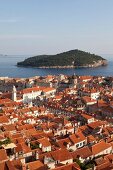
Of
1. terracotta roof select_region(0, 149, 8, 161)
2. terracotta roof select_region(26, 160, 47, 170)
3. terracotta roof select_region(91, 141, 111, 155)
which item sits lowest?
terracotta roof select_region(91, 141, 111, 155)

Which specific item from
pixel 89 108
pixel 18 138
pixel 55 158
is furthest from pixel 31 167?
pixel 89 108

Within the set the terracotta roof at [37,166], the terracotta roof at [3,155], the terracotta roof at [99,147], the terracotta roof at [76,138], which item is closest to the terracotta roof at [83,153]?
the terracotta roof at [99,147]

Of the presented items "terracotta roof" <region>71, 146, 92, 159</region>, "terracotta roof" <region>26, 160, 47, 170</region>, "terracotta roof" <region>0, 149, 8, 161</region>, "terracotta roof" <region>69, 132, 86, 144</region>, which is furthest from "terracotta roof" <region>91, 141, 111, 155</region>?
"terracotta roof" <region>0, 149, 8, 161</region>

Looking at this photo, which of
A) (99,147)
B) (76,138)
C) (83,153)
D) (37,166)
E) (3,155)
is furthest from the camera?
(76,138)

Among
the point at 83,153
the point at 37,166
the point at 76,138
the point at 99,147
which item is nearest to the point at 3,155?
the point at 37,166

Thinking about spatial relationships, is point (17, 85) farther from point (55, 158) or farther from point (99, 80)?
point (55, 158)

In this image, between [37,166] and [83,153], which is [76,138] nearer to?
[83,153]

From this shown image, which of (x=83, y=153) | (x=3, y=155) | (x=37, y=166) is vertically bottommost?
(x=83, y=153)

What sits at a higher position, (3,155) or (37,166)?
(3,155)

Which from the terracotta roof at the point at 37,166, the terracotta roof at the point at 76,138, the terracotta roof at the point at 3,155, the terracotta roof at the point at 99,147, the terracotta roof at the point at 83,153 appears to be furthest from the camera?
the terracotta roof at the point at 76,138

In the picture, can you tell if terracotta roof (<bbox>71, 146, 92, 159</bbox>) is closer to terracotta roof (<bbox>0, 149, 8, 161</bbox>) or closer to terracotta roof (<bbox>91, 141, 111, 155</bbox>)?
terracotta roof (<bbox>91, 141, 111, 155</bbox>)

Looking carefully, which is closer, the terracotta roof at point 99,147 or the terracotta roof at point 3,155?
the terracotta roof at point 3,155

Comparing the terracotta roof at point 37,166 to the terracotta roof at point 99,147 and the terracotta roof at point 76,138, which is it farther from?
the terracotta roof at point 76,138
